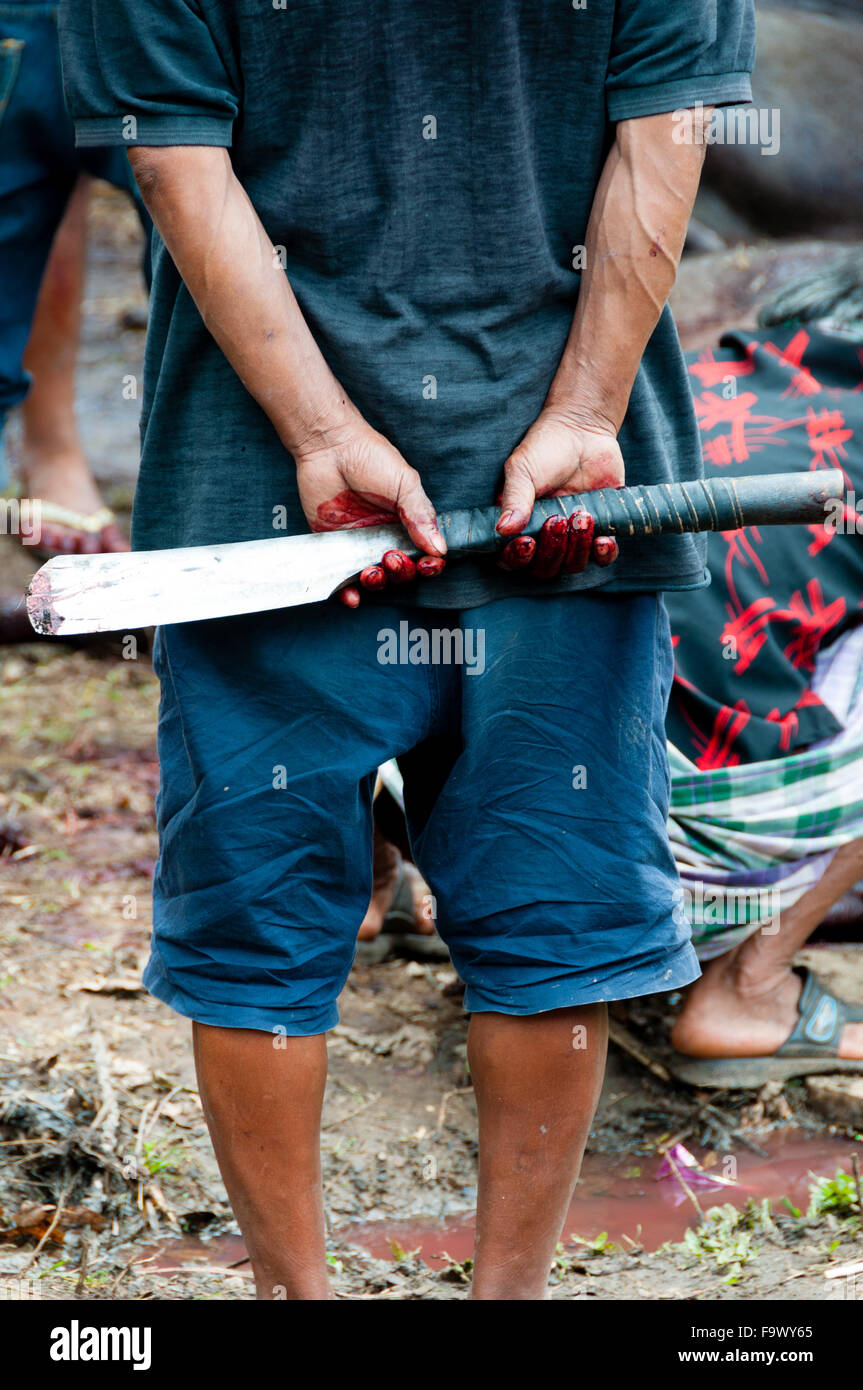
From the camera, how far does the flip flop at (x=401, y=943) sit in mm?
2934

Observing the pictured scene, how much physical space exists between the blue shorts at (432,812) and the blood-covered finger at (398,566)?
0.06 metres

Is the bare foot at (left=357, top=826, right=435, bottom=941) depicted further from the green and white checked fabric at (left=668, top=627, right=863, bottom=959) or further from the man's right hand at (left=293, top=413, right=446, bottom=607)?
the man's right hand at (left=293, top=413, right=446, bottom=607)

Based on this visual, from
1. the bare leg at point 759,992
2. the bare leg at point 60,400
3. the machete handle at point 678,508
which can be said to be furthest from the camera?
the bare leg at point 60,400

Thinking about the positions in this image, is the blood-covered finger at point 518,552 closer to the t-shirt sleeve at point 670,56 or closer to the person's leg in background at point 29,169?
the t-shirt sleeve at point 670,56

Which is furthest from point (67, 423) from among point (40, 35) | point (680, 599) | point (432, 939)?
point (680, 599)

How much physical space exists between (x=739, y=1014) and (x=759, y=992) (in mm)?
60

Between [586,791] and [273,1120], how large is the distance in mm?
489

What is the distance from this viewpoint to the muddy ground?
2.01m

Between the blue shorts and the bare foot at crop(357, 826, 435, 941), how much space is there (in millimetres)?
1325

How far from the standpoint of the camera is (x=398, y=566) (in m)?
1.47

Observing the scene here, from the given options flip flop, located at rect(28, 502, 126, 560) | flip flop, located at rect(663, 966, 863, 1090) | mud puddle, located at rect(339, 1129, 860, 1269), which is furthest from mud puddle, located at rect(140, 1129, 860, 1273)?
flip flop, located at rect(28, 502, 126, 560)

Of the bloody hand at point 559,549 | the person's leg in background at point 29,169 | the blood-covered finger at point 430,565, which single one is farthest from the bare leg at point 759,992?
the person's leg in background at point 29,169

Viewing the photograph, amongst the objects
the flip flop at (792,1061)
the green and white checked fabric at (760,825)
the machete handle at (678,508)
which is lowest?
the flip flop at (792,1061)

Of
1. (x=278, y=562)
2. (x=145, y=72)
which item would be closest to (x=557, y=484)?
(x=278, y=562)
